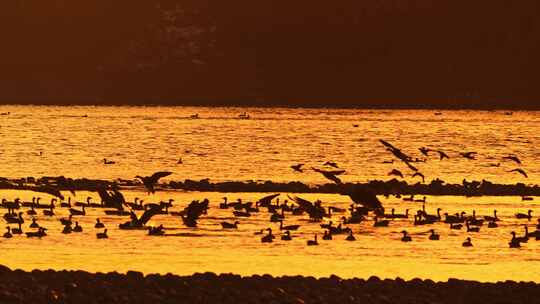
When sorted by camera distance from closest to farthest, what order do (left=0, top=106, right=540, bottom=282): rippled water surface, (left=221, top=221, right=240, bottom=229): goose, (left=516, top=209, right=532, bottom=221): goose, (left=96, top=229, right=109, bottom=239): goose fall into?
1. (left=0, top=106, right=540, bottom=282): rippled water surface
2. (left=96, top=229, right=109, bottom=239): goose
3. (left=221, top=221, right=240, bottom=229): goose
4. (left=516, top=209, right=532, bottom=221): goose

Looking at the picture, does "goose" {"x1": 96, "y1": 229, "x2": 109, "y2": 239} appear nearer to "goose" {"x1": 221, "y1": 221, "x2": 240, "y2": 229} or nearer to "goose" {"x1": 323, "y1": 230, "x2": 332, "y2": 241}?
"goose" {"x1": 221, "y1": 221, "x2": 240, "y2": 229}

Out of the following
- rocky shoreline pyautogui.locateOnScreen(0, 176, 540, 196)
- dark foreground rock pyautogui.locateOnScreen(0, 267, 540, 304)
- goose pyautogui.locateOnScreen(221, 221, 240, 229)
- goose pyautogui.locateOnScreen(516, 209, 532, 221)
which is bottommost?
dark foreground rock pyautogui.locateOnScreen(0, 267, 540, 304)

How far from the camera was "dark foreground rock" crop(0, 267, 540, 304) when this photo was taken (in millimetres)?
31000

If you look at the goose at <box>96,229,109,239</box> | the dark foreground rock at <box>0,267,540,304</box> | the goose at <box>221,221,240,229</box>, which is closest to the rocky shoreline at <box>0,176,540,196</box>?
the goose at <box>221,221,240,229</box>

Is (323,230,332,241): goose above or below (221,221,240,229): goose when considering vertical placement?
below

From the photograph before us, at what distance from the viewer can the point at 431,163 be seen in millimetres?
106625

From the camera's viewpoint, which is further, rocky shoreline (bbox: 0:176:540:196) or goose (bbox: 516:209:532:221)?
rocky shoreline (bbox: 0:176:540:196)

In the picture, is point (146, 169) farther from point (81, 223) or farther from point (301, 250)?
point (301, 250)

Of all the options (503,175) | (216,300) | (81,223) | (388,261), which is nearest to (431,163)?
(503,175)

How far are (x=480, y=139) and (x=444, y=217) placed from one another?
117773 mm

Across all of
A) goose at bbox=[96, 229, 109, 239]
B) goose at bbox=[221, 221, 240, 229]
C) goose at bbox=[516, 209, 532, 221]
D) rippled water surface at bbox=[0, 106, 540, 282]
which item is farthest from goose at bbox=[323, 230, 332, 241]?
goose at bbox=[516, 209, 532, 221]

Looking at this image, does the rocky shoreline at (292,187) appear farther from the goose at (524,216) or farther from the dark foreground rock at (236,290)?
the dark foreground rock at (236,290)

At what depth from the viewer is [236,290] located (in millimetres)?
31875

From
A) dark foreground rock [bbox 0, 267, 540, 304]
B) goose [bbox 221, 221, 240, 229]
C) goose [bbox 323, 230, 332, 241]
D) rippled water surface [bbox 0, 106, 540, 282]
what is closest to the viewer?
dark foreground rock [bbox 0, 267, 540, 304]
